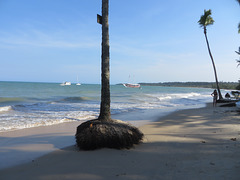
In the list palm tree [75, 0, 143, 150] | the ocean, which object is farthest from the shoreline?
the ocean

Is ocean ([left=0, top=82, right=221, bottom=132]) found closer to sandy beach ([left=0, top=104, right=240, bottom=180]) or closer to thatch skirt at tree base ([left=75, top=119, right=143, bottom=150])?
sandy beach ([left=0, top=104, right=240, bottom=180])

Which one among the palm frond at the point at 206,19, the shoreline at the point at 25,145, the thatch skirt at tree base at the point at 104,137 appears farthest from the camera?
the palm frond at the point at 206,19

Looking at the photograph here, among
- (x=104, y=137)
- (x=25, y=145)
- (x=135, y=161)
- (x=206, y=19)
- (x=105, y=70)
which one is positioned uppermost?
(x=206, y=19)

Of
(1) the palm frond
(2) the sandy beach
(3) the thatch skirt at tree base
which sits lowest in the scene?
(2) the sandy beach

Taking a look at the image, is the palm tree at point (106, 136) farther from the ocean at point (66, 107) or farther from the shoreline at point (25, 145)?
the ocean at point (66, 107)

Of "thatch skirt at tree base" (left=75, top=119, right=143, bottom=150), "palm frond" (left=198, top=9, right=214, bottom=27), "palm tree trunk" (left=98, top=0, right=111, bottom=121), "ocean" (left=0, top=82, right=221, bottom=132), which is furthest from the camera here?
"palm frond" (left=198, top=9, right=214, bottom=27)

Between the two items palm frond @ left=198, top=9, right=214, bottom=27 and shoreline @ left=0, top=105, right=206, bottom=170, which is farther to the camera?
palm frond @ left=198, top=9, right=214, bottom=27

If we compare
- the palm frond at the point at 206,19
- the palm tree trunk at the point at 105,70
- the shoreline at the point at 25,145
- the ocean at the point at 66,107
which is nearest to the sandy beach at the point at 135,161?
the shoreline at the point at 25,145

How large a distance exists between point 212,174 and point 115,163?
1.74 m

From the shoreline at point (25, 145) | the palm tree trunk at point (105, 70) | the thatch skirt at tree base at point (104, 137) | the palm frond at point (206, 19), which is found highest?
the palm frond at point (206, 19)

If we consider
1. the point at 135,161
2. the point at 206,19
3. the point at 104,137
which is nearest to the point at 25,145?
the point at 104,137

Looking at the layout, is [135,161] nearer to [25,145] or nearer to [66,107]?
[25,145]

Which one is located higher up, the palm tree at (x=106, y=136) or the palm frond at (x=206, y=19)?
the palm frond at (x=206, y=19)

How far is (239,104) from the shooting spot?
11219 mm
